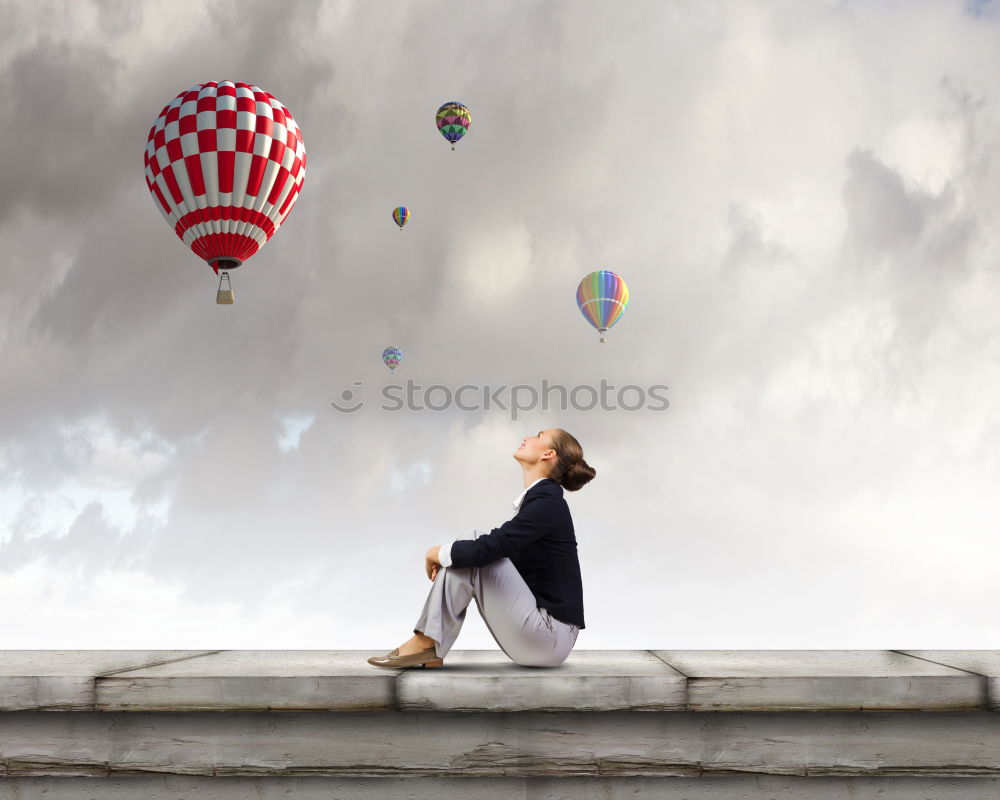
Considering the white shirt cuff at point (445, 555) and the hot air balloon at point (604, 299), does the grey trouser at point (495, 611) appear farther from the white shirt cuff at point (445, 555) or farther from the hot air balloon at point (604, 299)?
the hot air balloon at point (604, 299)

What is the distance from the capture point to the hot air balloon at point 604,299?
66.5 feet

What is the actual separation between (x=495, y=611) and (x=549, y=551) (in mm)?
454

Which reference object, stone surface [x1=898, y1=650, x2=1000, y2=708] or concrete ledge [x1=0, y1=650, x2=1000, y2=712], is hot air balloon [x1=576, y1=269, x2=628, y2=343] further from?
concrete ledge [x1=0, y1=650, x2=1000, y2=712]

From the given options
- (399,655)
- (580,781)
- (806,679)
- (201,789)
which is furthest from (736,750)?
(201,789)

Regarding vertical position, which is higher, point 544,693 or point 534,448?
point 534,448

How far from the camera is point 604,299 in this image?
20250 millimetres

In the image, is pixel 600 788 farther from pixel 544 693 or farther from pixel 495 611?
pixel 495 611

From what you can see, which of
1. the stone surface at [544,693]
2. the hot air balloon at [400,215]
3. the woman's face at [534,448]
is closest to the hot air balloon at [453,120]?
the hot air balloon at [400,215]

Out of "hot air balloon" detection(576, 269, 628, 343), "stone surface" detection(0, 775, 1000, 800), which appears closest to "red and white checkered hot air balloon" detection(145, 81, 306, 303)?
"hot air balloon" detection(576, 269, 628, 343)

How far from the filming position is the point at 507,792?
4426 mm

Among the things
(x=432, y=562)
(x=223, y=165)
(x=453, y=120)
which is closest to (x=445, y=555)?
(x=432, y=562)

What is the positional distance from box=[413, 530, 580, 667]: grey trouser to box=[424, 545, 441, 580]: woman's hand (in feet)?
0.08

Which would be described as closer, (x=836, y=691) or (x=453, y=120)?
(x=836, y=691)

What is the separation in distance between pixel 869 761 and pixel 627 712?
3.93ft
